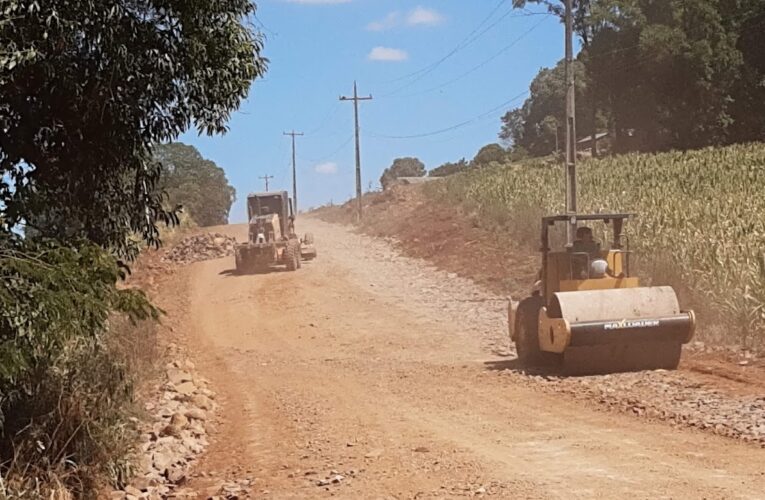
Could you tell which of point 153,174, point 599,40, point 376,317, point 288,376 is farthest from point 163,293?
point 599,40

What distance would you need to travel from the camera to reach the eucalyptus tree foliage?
7.73m

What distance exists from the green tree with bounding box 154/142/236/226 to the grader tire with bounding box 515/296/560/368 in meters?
46.5

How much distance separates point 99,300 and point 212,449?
346cm

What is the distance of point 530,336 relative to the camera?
14.2 metres

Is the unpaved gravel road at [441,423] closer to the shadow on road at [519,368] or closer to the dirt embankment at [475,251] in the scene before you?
the shadow on road at [519,368]

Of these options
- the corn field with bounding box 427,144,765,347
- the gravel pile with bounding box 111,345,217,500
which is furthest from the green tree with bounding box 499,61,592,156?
the gravel pile with bounding box 111,345,217,500

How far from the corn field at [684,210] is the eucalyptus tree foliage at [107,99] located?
961 centimetres

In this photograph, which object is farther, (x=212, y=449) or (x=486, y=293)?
(x=486, y=293)

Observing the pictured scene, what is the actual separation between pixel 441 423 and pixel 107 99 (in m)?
5.15

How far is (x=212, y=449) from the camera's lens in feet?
33.9

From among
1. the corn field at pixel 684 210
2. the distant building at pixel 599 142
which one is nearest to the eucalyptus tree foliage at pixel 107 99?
the corn field at pixel 684 210

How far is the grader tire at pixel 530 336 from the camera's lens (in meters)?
14.1

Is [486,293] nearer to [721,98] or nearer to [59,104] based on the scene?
[59,104]

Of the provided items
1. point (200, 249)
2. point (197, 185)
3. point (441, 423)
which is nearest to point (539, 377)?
point (441, 423)
